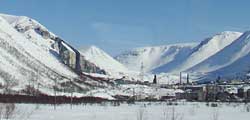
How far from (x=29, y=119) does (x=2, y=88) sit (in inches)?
5501

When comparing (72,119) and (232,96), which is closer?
(72,119)

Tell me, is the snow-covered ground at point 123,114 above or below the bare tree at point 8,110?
below

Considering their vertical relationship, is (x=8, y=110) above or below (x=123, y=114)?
above

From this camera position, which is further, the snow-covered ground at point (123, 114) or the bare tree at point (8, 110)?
the snow-covered ground at point (123, 114)

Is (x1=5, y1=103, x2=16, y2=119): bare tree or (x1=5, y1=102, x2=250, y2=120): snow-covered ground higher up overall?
(x1=5, y1=103, x2=16, y2=119): bare tree

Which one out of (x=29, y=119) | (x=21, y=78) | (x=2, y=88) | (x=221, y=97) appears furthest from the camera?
(x=21, y=78)

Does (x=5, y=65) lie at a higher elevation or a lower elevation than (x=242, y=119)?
higher

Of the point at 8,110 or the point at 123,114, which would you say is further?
the point at 123,114

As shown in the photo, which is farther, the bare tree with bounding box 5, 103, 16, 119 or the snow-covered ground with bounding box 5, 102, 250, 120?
the snow-covered ground with bounding box 5, 102, 250, 120

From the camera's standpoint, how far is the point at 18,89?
174 metres

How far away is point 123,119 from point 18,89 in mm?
144442

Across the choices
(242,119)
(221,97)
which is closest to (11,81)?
(221,97)

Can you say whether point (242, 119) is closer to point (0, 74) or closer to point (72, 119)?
point (72, 119)

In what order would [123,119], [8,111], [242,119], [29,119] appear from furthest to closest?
[242,119]
[123,119]
[29,119]
[8,111]
